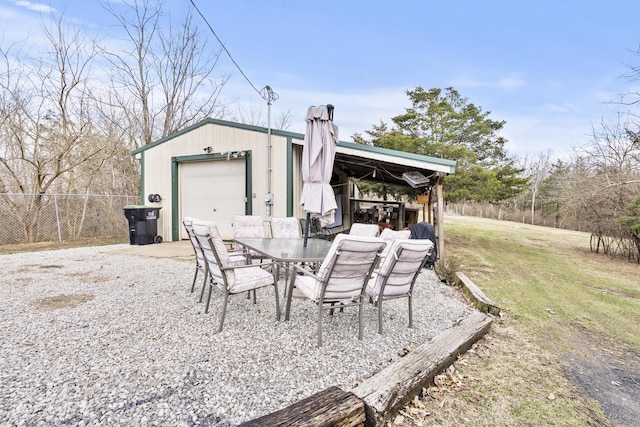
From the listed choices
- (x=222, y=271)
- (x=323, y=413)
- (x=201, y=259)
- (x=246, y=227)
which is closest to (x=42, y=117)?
(x=246, y=227)

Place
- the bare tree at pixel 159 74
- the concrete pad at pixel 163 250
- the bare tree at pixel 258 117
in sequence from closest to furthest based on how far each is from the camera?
1. the concrete pad at pixel 163 250
2. the bare tree at pixel 159 74
3. the bare tree at pixel 258 117

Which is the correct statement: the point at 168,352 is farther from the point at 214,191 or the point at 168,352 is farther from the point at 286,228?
the point at 214,191

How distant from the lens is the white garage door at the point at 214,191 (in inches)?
303

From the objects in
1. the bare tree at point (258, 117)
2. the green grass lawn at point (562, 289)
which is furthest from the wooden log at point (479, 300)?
the bare tree at point (258, 117)

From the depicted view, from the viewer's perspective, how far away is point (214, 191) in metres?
7.95

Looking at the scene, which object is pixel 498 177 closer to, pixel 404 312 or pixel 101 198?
pixel 404 312

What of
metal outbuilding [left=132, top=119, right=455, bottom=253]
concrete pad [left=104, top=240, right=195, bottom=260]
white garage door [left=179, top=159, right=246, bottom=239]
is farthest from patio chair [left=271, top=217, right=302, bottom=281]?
white garage door [left=179, top=159, right=246, bottom=239]

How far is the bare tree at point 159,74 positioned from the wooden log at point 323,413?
44.7 feet

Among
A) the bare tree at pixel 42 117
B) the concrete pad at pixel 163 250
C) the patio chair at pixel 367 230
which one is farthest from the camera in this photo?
the bare tree at pixel 42 117

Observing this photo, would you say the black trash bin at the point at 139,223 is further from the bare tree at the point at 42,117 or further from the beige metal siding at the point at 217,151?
the bare tree at the point at 42,117

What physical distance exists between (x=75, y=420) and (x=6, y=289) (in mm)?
3620

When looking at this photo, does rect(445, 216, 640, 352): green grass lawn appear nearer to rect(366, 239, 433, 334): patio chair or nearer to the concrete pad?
rect(366, 239, 433, 334): patio chair

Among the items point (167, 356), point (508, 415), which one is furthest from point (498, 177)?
point (167, 356)

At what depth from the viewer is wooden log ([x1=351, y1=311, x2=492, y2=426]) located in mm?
1714
